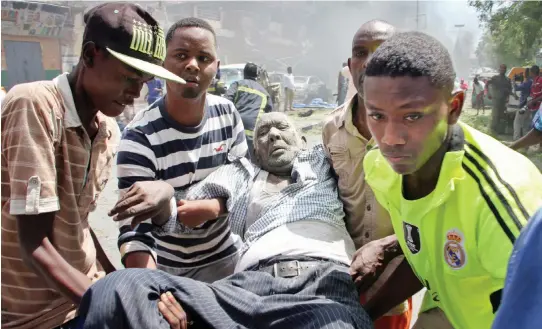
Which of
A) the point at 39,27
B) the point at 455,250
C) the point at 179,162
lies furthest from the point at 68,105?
the point at 39,27

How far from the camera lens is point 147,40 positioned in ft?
5.69

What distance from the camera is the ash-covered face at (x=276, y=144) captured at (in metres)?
2.58

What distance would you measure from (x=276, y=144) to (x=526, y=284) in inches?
76.8

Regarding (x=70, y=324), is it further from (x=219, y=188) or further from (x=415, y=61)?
(x=415, y=61)

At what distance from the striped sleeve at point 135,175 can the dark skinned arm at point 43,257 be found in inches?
18.1

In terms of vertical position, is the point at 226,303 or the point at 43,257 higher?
the point at 43,257

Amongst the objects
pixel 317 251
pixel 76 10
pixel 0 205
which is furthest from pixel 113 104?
pixel 76 10

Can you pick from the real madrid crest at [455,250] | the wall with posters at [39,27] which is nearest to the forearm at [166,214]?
the real madrid crest at [455,250]

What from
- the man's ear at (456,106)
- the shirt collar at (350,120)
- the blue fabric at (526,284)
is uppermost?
the man's ear at (456,106)

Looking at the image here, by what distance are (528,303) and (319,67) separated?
37.3 metres

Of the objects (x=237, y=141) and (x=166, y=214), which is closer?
(x=166, y=214)

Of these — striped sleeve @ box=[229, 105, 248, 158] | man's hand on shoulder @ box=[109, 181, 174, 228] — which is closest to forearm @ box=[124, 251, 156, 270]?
man's hand on shoulder @ box=[109, 181, 174, 228]

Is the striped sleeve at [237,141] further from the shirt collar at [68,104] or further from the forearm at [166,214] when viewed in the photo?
the shirt collar at [68,104]

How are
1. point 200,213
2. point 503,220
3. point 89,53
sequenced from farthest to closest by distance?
point 200,213 < point 89,53 < point 503,220
